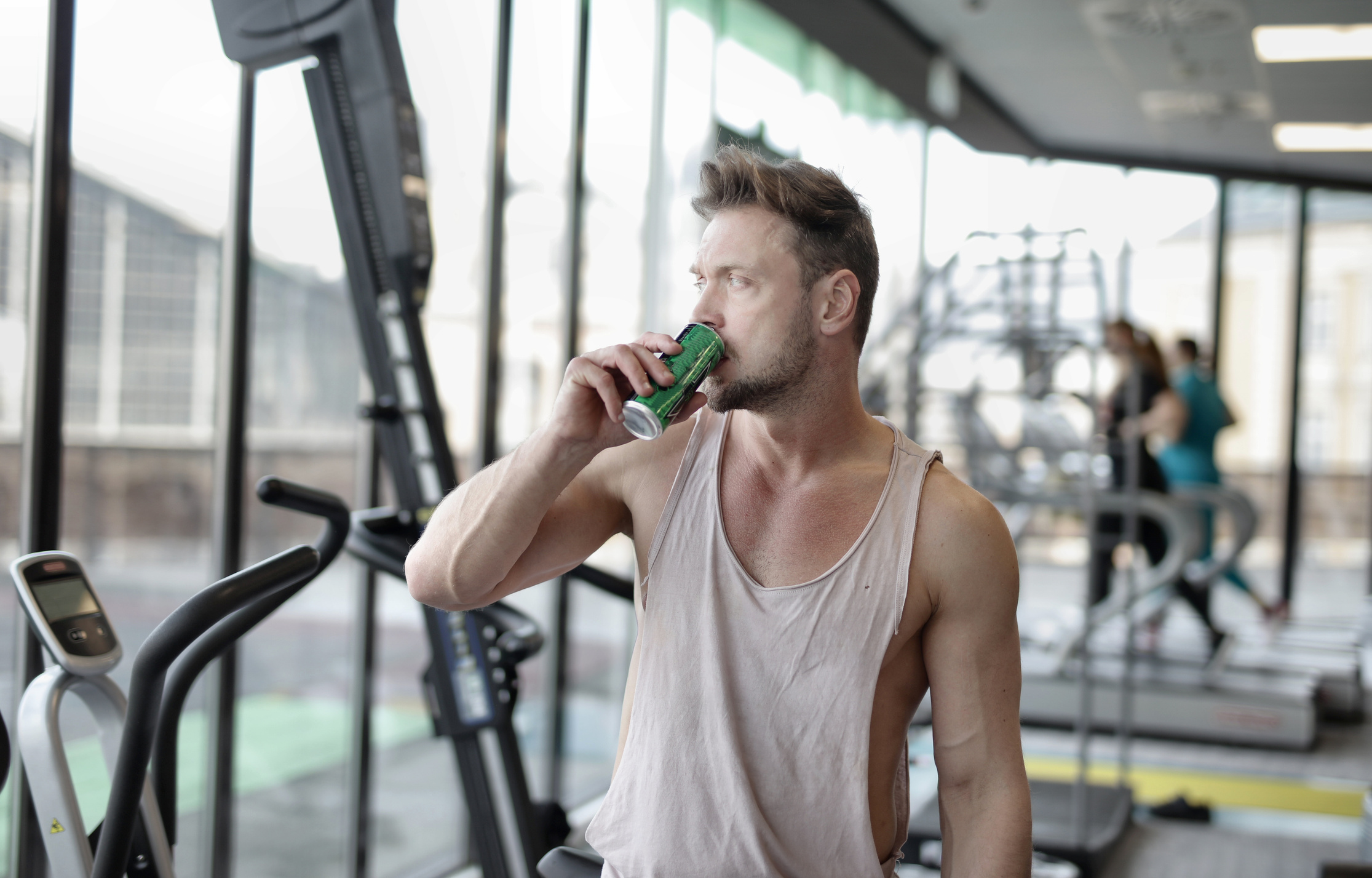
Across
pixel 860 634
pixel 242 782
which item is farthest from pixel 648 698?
pixel 242 782

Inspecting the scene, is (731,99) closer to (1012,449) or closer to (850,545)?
(1012,449)

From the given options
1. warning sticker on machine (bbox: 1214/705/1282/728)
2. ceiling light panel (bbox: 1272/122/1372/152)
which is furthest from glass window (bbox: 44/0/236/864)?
ceiling light panel (bbox: 1272/122/1372/152)

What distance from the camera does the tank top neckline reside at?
4.22ft

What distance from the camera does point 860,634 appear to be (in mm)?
1262

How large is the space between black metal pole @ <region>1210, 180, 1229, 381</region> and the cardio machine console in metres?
7.07

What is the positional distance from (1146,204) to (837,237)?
6.83 metres

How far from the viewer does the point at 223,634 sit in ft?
4.92

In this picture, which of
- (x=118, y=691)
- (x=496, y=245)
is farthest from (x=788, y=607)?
(x=496, y=245)

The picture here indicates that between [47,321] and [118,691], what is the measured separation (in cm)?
75

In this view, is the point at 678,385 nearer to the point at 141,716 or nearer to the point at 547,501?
the point at 547,501

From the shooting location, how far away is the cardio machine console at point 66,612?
4.60ft

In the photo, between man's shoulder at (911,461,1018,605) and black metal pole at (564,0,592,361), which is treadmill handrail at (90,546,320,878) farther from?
black metal pole at (564,0,592,361)

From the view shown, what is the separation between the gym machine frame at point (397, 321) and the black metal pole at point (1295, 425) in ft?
21.3

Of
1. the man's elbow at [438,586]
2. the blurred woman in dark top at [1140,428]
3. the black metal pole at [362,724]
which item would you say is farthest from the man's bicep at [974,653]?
the blurred woman in dark top at [1140,428]
